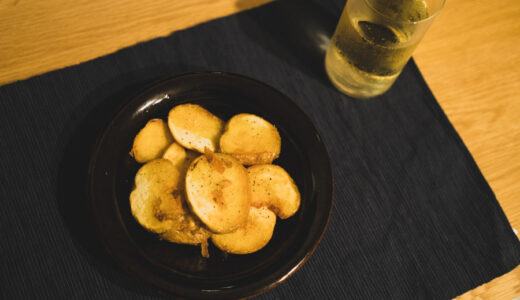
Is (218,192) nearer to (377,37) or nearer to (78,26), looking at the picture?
(377,37)

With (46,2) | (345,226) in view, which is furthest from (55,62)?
(345,226)

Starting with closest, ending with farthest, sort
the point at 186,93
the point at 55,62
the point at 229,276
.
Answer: the point at 229,276 → the point at 186,93 → the point at 55,62

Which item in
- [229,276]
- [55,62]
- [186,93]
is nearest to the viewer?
[229,276]

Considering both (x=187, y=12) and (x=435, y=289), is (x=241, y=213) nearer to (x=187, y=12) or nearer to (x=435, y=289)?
(x=435, y=289)

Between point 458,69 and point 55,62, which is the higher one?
point 458,69

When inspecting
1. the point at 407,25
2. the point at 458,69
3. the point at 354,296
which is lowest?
the point at 354,296

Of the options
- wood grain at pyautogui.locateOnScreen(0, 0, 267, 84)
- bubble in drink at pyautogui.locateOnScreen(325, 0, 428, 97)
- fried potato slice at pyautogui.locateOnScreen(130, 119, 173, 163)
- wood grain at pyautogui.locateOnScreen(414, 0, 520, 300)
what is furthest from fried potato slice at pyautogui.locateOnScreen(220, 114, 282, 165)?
wood grain at pyautogui.locateOnScreen(414, 0, 520, 300)

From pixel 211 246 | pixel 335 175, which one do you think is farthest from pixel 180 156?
pixel 335 175
